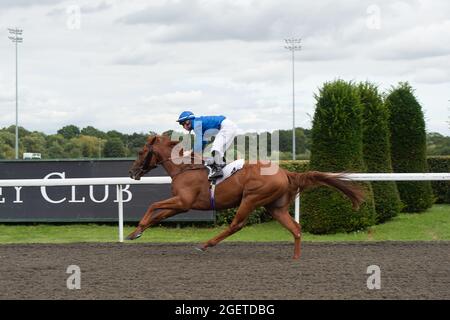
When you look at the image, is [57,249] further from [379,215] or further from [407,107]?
[407,107]

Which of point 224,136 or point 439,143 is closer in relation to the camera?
point 224,136

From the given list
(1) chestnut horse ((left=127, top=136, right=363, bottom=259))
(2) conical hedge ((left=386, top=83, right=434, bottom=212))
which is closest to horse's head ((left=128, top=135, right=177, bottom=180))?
(1) chestnut horse ((left=127, top=136, right=363, bottom=259))

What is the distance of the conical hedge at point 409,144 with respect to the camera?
47.4 ft

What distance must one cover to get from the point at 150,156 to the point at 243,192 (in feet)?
4.08

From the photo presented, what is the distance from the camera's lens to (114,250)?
364 inches

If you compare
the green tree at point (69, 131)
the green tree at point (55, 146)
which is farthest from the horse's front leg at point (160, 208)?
the green tree at point (69, 131)

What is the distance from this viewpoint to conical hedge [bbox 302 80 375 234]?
11219 mm

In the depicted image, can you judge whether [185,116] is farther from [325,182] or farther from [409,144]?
[409,144]

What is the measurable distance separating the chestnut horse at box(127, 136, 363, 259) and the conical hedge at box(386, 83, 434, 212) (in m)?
6.10

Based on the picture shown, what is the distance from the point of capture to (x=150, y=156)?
8.91 metres

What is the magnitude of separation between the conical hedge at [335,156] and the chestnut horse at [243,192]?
2.57 metres

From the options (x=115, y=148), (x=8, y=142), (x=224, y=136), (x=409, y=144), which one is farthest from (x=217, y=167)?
(x=8, y=142)
